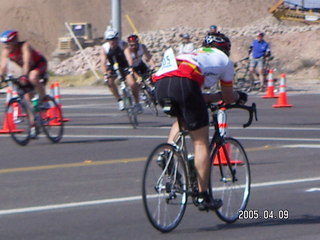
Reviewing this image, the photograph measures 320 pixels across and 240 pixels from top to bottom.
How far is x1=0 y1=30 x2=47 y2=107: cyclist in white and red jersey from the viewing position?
1412 cm

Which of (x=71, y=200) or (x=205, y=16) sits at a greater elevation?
(x=71, y=200)

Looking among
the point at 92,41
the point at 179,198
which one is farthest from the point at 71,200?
the point at 92,41

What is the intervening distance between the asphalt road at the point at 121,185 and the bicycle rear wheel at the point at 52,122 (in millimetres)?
256

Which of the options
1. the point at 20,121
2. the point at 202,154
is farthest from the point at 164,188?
the point at 20,121

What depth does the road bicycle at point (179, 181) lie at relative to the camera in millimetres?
7629

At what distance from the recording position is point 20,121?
1436 cm

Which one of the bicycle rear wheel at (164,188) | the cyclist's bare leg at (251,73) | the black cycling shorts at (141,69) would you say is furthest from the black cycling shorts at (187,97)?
the cyclist's bare leg at (251,73)

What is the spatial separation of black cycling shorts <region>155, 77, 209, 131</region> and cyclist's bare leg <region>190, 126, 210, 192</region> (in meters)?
0.08

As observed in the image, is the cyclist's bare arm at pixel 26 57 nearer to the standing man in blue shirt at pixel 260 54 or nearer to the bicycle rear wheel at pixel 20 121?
the bicycle rear wheel at pixel 20 121

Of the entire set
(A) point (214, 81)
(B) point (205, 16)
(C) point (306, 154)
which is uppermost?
→ (A) point (214, 81)

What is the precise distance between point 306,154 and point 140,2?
6715 centimetres

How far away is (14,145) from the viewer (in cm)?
1462

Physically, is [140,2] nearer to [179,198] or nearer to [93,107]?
[93,107]
